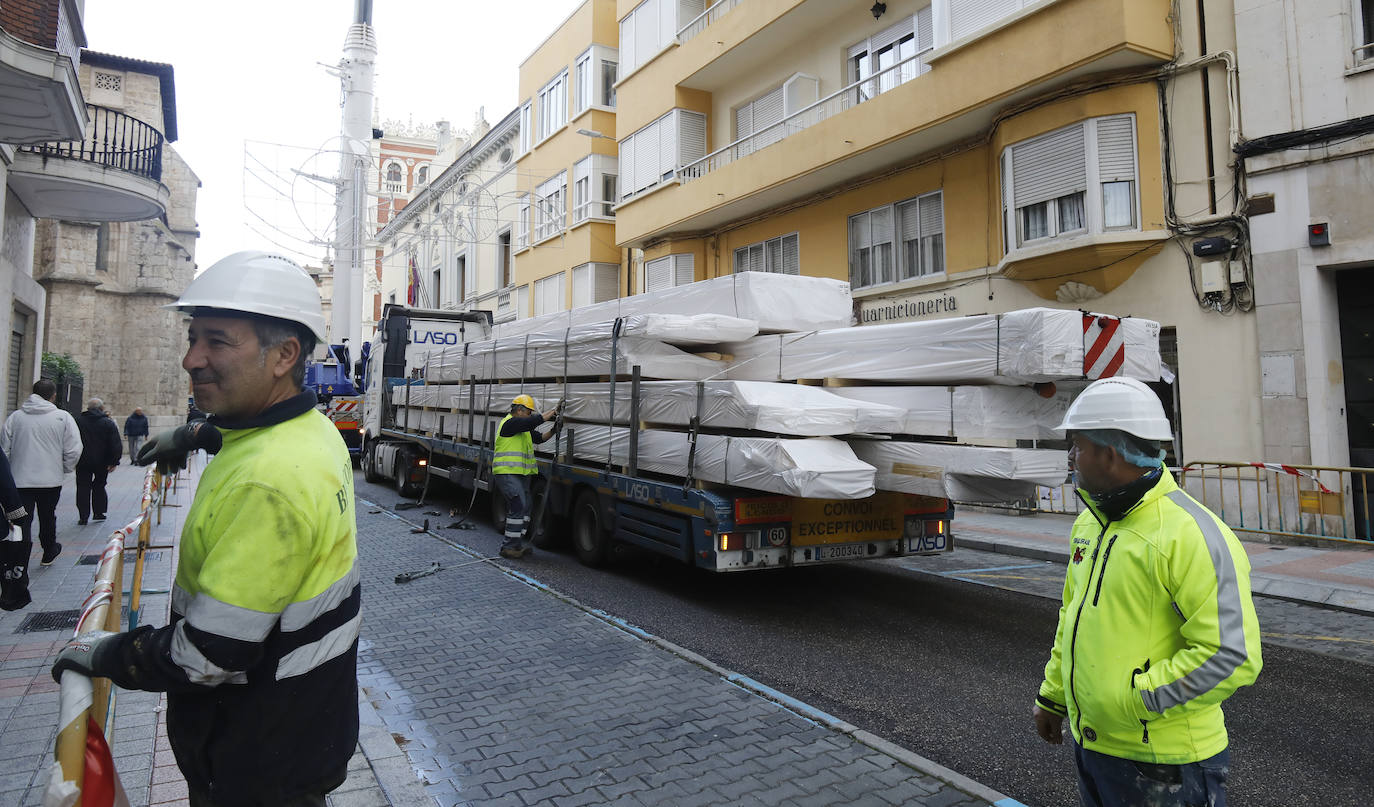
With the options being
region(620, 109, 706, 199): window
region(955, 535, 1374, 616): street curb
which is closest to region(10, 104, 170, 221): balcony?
region(620, 109, 706, 199): window

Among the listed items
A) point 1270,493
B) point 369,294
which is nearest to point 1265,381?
point 1270,493

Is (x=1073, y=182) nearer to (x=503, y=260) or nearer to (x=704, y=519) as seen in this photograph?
(x=704, y=519)

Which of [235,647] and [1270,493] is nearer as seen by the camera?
[235,647]

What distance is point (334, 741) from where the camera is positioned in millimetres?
2025

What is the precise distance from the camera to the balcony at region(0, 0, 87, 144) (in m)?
7.61

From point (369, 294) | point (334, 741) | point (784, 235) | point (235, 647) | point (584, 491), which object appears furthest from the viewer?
point (369, 294)

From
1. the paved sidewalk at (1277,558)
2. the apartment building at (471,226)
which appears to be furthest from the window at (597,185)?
the paved sidewalk at (1277,558)

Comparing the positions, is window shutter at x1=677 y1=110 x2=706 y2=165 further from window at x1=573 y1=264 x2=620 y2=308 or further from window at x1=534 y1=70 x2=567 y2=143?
window at x1=534 y1=70 x2=567 y2=143

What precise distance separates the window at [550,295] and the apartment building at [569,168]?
3 cm

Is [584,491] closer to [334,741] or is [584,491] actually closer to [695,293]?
[695,293]

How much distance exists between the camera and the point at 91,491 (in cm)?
1138

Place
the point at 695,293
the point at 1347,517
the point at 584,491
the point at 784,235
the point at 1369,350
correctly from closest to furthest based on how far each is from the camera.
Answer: the point at 695,293 → the point at 584,491 → the point at 1347,517 → the point at 1369,350 → the point at 784,235

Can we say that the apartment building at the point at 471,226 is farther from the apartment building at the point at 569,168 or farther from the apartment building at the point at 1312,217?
the apartment building at the point at 1312,217

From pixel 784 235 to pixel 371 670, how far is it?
14097 mm
